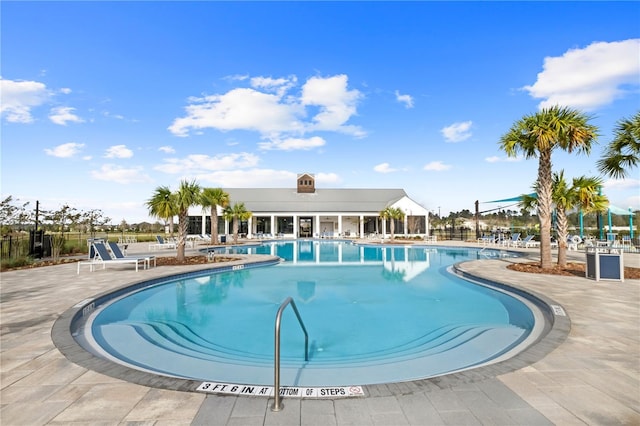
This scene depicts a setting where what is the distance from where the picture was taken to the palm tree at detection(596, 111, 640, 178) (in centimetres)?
908

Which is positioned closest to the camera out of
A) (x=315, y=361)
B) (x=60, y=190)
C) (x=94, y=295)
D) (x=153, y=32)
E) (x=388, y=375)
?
(x=388, y=375)

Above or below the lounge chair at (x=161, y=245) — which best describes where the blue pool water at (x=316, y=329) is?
below

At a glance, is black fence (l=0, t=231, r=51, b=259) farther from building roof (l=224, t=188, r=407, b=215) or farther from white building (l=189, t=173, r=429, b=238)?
building roof (l=224, t=188, r=407, b=215)

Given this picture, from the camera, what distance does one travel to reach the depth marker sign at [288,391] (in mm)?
2635

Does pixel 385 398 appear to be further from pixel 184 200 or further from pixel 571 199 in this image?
pixel 571 199

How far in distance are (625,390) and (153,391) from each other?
4.18 metres

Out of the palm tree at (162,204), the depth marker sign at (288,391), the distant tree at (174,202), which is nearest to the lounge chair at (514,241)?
the distant tree at (174,202)

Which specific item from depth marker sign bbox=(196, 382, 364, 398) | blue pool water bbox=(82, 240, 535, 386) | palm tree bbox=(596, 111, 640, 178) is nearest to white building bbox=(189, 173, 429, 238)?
palm tree bbox=(596, 111, 640, 178)

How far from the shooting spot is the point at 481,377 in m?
2.92

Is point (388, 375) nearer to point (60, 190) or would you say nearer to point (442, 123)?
point (442, 123)

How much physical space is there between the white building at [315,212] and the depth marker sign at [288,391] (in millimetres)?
29710

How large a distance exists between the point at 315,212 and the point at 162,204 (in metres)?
23.1

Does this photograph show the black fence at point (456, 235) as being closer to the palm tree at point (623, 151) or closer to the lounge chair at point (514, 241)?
the lounge chair at point (514, 241)

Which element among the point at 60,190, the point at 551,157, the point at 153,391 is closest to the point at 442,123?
the point at 551,157
